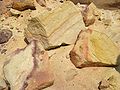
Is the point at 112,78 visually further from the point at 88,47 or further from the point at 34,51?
the point at 34,51

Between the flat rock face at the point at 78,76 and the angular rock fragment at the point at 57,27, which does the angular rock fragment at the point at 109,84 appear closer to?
the flat rock face at the point at 78,76

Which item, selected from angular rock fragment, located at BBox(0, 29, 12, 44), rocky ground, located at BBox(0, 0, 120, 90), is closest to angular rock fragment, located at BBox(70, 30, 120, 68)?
rocky ground, located at BBox(0, 0, 120, 90)

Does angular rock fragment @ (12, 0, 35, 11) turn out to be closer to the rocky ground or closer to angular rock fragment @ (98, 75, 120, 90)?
the rocky ground

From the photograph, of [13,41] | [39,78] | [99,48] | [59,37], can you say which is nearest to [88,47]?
[99,48]

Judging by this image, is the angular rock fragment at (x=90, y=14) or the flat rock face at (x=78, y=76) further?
the angular rock fragment at (x=90, y=14)

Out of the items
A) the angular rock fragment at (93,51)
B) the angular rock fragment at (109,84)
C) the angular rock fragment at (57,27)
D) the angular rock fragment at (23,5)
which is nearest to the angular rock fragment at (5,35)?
the angular rock fragment at (57,27)

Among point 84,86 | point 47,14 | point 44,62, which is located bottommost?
point 84,86

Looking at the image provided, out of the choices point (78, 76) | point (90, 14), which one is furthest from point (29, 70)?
point (90, 14)
